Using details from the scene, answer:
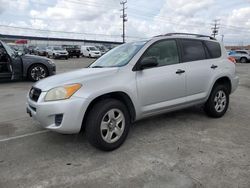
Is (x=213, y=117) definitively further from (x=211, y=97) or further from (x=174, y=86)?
(x=174, y=86)

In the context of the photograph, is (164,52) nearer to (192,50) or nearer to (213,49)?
(192,50)

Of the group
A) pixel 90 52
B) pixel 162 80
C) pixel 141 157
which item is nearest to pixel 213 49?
pixel 162 80

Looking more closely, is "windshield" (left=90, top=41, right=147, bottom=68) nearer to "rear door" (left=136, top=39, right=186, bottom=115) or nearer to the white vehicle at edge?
"rear door" (left=136, top=39, right=186, bottom=115)

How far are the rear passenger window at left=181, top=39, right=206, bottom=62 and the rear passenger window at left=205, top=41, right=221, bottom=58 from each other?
0.65ft

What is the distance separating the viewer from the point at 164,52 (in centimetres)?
418

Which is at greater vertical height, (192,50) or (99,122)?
(192,50)

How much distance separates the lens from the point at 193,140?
3.84 m

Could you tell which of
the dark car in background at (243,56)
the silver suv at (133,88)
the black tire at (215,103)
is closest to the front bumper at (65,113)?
the silver suv at (133,88)

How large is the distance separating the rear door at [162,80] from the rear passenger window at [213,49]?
96cm

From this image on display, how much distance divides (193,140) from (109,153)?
4.61 feet

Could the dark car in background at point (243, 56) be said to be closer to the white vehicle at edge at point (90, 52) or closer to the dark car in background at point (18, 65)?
the white vehicle at edge at point (90, 52)

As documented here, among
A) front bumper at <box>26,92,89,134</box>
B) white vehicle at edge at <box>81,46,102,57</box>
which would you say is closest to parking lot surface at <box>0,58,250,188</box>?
front bumper at <box>26,92,89,134</box>

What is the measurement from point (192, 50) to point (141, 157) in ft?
7.91

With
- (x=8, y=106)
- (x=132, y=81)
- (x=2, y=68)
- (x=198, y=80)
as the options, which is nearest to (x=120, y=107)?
(x=132, y=81)
